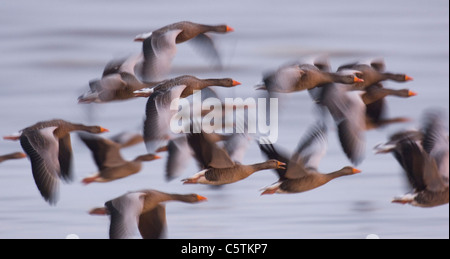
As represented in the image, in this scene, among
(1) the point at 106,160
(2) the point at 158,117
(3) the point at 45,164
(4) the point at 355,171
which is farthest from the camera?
(4) the point at 355,171

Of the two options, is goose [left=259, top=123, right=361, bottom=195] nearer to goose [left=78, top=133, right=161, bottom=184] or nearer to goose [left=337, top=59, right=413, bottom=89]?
goose [left=337, top=59, right=413, bottom=89]

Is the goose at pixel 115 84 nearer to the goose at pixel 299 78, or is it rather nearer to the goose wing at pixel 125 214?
the goose wing at pixel 125 214

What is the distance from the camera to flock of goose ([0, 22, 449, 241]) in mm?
5301

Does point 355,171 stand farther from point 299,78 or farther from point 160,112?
point 160,112

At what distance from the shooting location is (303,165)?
5680 mm

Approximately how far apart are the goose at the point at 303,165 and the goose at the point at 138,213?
2.17 ft

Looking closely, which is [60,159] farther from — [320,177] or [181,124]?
[320,177]

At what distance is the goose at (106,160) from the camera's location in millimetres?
5898

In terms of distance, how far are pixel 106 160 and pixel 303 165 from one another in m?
1.28

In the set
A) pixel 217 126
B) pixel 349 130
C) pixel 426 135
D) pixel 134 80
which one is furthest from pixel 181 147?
pixel 426 135

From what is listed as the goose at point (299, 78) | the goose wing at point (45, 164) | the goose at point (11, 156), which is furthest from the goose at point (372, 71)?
the goose at point (11, 156)

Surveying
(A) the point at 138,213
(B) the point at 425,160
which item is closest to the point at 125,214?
(A) the point at 138,213
